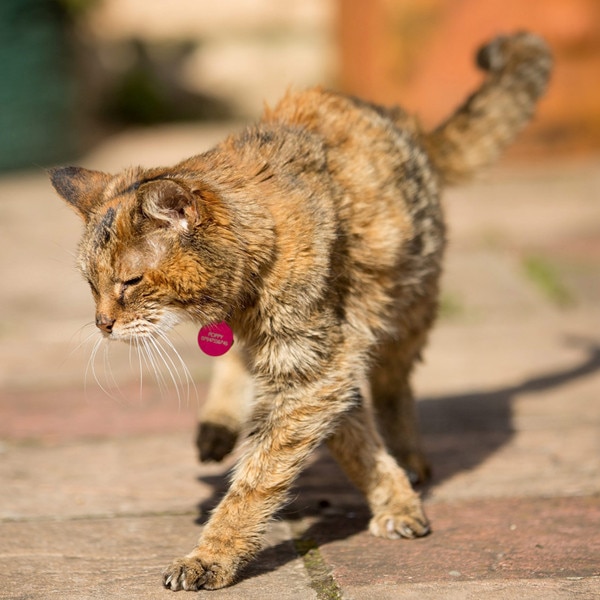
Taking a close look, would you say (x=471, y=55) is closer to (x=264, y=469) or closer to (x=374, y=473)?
(x=374, y=473)

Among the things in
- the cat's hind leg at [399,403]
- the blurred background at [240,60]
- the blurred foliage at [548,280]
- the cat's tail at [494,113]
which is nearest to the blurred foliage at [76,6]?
the blurred background at [240,60]

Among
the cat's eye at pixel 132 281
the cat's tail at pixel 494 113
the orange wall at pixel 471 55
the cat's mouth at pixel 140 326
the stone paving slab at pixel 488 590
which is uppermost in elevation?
the orange wall at pixel 471 55

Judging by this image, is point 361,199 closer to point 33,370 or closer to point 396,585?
point 396,585

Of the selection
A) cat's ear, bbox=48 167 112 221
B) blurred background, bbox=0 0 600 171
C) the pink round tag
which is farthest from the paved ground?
blurred background, bbox=0 0 600 171

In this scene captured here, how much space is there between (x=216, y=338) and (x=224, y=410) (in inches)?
37.1

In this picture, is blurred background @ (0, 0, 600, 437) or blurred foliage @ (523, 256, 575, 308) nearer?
blurred background @ (0, 0, 600, 437)

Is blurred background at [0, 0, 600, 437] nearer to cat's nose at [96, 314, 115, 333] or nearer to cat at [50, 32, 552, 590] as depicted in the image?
cat at [50, 32, 552, 590]

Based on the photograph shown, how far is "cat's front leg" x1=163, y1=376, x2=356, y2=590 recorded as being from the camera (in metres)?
3.28

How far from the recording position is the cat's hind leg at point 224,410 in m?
4.29

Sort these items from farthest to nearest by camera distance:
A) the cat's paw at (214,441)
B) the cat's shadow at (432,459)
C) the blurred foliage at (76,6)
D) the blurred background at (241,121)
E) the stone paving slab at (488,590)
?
the blurred foliage at (76,6), the blurred background at (241,121), the cat's paw at (214,441), the cat's shadow at (432,459), the stone paving slab at (488,590)

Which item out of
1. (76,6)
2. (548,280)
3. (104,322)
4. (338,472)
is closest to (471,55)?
(548,280)

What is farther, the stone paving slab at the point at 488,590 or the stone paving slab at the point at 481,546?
the stone paving slab at the point at 481,546

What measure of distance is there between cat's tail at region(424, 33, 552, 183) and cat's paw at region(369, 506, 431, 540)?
178 centimetres

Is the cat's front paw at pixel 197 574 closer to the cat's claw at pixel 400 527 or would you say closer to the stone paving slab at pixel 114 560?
the stone paving slab at pixel 114 560
